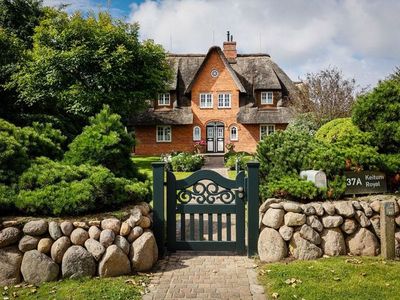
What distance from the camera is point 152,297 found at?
4590 mm

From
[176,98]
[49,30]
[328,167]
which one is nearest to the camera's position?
[328,167]

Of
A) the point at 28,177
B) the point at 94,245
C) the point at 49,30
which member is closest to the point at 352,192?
the point at 94,245

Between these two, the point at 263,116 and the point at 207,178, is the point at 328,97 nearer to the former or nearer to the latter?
the point at 263,116

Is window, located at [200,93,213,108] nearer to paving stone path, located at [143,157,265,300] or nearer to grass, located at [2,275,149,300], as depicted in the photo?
paving stone path, located at [143,157,265,300]

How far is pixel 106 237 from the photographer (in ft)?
17.0

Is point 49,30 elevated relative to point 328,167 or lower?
elevated

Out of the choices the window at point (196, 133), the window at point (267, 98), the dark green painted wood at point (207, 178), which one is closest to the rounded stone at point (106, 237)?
the dark green painted wood at point (207, 178)

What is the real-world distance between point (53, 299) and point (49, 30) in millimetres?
19055

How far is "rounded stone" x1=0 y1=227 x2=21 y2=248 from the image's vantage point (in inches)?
192

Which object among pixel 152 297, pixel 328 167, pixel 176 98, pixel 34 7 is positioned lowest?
pixel 152 297

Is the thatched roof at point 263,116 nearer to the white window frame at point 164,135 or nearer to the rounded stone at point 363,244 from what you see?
the white window frame at point 164,135

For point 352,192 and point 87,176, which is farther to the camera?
point 352,192

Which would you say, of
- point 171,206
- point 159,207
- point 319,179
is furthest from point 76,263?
point 319,179

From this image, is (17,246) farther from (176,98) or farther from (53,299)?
(176,98)
